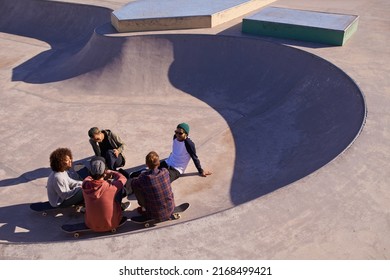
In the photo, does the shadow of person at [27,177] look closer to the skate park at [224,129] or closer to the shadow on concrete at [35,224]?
the skate park at [224,129]

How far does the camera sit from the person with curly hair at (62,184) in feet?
A: 18.6

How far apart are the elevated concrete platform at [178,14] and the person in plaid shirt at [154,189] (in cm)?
839

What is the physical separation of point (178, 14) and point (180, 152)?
7523 mm

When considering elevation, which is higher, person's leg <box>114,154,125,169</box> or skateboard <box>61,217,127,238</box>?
person's leg <box>114,154,125,169</box>

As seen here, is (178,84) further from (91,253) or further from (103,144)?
(91,253)

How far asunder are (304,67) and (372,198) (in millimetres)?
5908

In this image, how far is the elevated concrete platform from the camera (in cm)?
1258

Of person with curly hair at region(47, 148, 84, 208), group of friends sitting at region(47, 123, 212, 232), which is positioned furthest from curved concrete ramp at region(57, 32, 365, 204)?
person with curly hair at region(47, 148, 84, 208)

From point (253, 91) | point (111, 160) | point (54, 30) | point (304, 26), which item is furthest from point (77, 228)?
point (54, 30)

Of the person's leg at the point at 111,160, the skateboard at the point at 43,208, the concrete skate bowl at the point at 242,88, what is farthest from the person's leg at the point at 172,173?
the skateboard at the point at 43,208

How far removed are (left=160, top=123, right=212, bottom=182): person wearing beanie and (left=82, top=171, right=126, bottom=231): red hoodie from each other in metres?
1.46

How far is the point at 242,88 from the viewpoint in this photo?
11.0m

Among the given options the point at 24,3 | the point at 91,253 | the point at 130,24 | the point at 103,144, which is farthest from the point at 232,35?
the point at 24,3

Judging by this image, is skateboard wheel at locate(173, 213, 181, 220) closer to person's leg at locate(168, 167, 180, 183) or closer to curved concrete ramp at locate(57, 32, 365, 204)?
person's leg at locate(168, 167, 180, 183)
